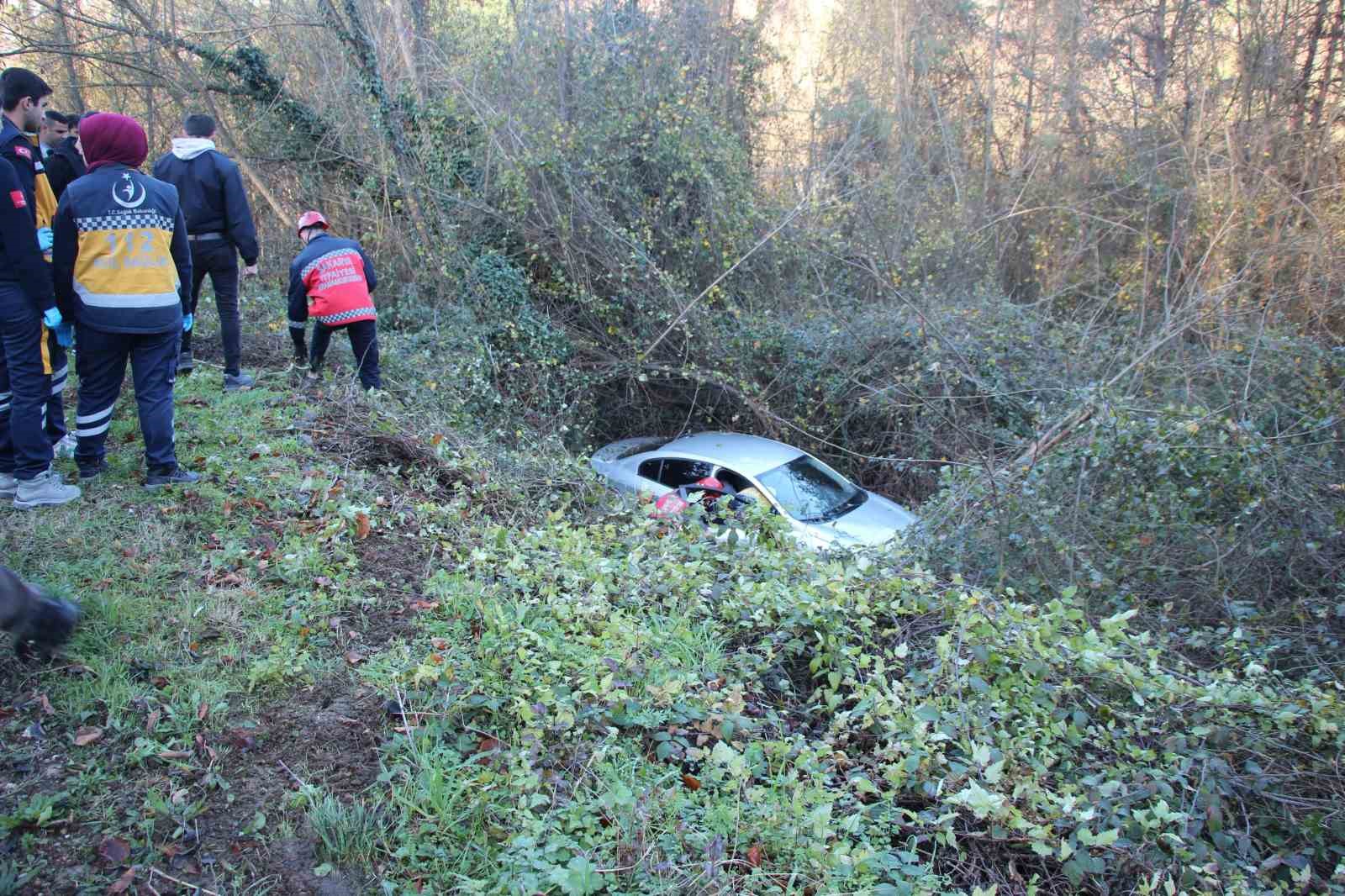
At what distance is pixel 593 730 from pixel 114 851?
1.54 metres

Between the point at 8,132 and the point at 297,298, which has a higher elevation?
the point at 8,132

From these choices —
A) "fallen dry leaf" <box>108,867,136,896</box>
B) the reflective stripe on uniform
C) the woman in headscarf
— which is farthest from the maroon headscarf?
"fallen dry leaf" <box>108,867,136,896</box>

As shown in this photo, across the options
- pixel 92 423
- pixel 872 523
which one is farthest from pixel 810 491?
pixel 92 423

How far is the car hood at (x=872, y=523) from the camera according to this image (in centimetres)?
695

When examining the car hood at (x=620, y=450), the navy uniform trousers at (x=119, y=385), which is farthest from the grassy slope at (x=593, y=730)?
the car hood at (x=620, y=450)

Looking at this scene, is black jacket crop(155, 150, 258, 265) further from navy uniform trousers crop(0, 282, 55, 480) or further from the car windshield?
the car windshield

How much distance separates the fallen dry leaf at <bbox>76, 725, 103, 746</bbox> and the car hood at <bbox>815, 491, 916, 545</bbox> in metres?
4.76

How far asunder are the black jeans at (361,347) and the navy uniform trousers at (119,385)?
2391mm

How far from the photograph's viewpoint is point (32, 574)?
398 centimetres

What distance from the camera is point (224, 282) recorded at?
6.99 meters

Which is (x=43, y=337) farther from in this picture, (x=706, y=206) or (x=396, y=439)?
(x=706, y=206)

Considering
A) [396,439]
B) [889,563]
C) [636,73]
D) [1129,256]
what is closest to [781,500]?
[889,563]

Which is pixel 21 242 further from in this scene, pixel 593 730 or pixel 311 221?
pixel 593 730

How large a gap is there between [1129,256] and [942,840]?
1143cm
